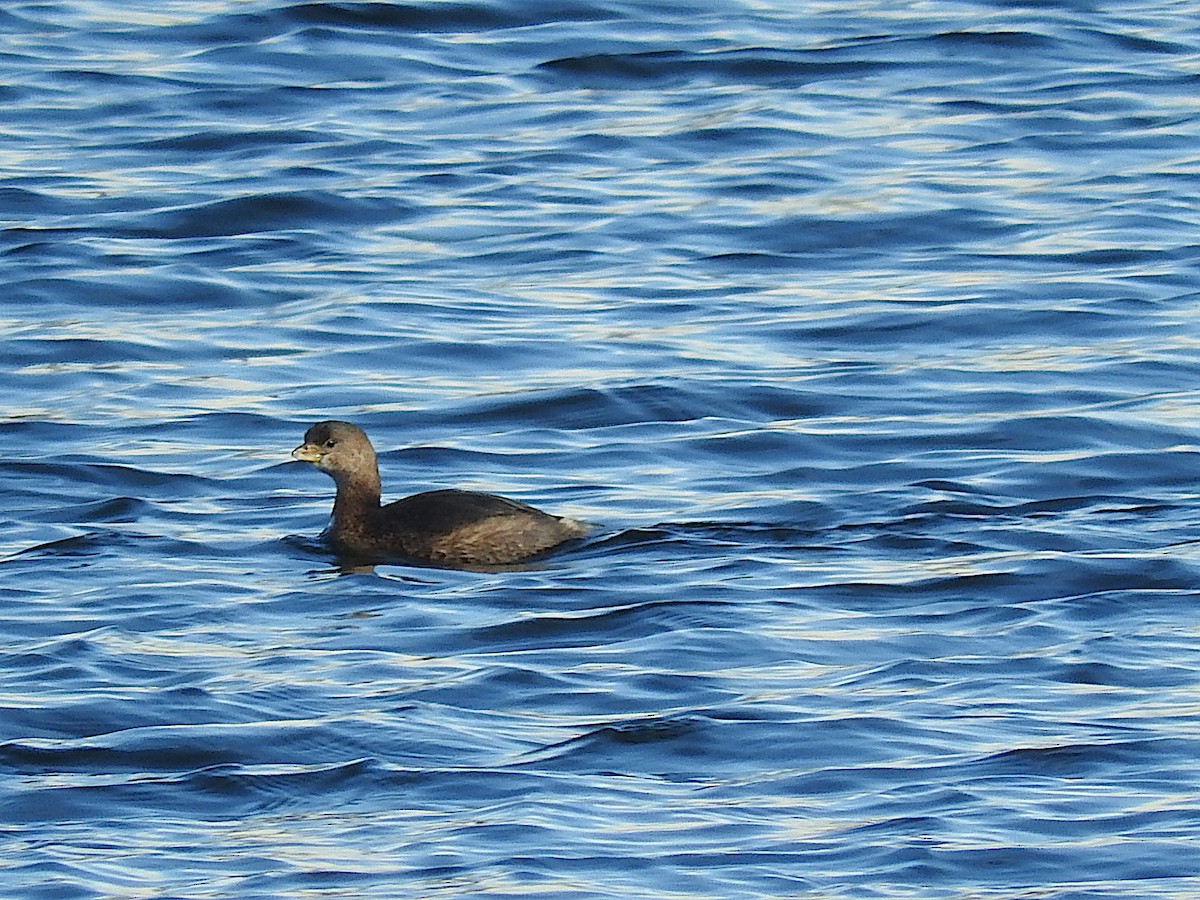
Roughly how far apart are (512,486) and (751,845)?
4.56 m

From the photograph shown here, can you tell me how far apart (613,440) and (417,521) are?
67.4 inches

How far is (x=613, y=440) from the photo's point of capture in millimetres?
12742

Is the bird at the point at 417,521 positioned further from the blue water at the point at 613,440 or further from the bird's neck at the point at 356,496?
the blue water at the point at 613,440

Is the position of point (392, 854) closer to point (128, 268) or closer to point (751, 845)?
point (751, 845)

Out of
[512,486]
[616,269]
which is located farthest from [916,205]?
[512,486]

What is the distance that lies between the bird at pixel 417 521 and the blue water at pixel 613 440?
117mm

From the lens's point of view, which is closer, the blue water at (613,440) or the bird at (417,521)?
the blue water at (613,440)

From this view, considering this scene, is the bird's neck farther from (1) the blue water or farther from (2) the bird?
(1) the blue water

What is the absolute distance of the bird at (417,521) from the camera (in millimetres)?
10891

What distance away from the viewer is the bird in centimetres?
1089

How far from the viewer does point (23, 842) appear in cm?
785

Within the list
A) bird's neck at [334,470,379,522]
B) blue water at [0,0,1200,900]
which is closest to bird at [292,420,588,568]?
bird's neck at [334,470,379,522]

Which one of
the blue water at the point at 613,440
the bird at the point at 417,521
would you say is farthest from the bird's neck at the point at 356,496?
the blue water at the point at 613,440

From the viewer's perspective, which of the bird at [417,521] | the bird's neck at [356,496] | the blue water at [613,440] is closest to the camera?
the blue water at [613,440]
